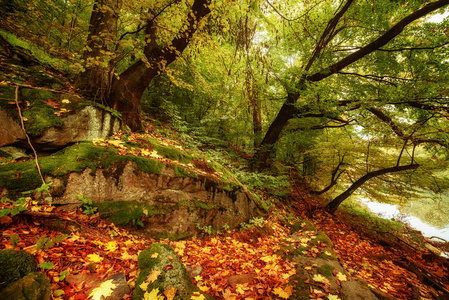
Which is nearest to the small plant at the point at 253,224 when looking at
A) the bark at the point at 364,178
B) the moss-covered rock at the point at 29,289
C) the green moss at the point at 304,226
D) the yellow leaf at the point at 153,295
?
the green moss at the point at 304,226

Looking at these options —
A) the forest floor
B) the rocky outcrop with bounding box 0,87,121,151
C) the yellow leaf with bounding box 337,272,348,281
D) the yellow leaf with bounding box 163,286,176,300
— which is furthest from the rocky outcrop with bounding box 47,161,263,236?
the yellow leaf with bounding box 337,272,348,281

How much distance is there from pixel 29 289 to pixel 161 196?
2487 millimetres

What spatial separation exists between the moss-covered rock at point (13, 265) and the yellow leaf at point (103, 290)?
1.95 feet

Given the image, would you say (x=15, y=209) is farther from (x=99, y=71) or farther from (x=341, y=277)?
(x=341, y=277)

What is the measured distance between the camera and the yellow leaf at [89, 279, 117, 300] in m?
1.66

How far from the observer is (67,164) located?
3.01 meters

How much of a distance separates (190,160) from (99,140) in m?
2.14

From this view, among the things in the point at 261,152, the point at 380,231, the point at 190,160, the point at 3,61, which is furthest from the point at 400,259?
the point at 3,61

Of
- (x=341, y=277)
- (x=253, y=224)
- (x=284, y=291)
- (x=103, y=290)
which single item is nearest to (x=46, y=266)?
(x=103, y=290)

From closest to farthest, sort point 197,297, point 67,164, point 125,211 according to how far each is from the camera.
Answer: point 197,297
point 67,164
point 125,211

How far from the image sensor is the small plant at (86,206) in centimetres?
287

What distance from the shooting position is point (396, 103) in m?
5.45

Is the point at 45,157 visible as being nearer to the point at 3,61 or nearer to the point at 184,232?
the point at 3,61

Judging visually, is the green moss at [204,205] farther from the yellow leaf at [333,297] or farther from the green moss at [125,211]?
the yellow leaf at [333,297]
